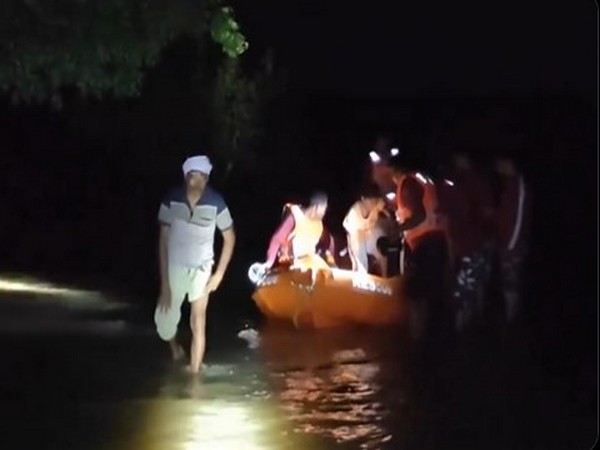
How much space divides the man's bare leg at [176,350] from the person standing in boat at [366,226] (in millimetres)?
623

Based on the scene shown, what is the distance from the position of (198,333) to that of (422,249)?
748mm

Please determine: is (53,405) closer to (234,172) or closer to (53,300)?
(53,300)

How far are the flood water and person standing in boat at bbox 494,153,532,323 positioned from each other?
5.5 inches

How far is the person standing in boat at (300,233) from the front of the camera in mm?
3537

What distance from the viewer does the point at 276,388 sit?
362 centimetres

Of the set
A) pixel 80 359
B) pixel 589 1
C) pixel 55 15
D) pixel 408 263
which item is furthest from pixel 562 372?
pixel 55 15

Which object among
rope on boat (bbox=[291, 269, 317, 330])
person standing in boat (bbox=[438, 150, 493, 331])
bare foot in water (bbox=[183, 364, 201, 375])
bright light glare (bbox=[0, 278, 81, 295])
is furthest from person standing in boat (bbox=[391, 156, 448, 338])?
bright light glare (bbox=[0, 278, 81, 295])

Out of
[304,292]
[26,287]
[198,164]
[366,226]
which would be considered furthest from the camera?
[304,292]

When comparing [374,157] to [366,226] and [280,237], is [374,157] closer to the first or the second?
[366,226]

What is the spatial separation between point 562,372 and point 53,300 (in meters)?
1.59

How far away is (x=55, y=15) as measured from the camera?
368cm

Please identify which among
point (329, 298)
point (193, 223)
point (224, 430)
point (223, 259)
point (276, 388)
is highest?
point (193, 223)

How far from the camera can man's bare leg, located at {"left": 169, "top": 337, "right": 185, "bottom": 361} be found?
3.54 metres

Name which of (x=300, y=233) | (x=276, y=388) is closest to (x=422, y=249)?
(x=300, y=233)
